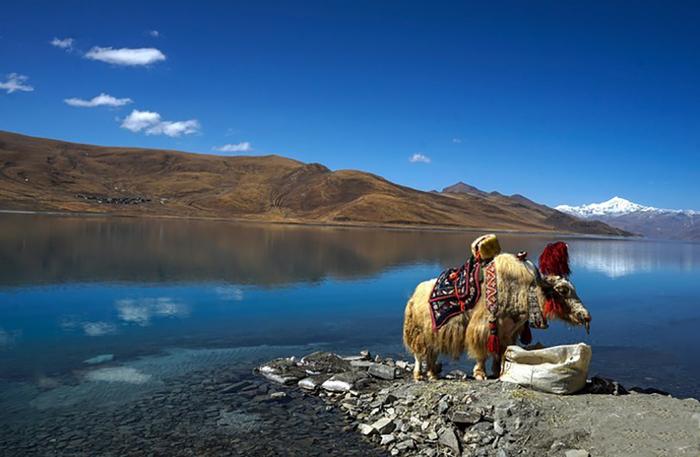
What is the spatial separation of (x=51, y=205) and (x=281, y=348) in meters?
85.1

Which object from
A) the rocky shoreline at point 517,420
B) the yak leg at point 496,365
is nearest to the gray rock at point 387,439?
the rocky shoreline at point 517,420

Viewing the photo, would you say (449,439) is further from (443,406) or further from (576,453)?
(576,453)

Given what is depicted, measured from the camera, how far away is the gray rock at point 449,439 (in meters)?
5.99

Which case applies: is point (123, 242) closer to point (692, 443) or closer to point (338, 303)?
point (338, 303)

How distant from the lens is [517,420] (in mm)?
5945

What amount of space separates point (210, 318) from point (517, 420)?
31.0 ft

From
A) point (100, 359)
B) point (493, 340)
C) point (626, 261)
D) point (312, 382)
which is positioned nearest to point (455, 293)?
point (493, 340)

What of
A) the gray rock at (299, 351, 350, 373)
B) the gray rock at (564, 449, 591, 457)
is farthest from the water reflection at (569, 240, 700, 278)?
the gray rock at (564, 449, 591, 457)

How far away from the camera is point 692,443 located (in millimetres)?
5012

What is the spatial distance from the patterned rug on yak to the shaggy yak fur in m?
0.08

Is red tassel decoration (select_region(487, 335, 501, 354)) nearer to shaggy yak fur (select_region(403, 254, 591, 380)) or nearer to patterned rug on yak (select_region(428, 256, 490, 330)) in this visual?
shaggy yak fur (select_region(403, 254, 591, 380))

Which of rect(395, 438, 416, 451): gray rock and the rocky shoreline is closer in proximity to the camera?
the rocky shoreline

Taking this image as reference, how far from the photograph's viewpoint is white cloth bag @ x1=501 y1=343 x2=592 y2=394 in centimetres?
626

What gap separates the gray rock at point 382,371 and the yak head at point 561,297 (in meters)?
2.92
